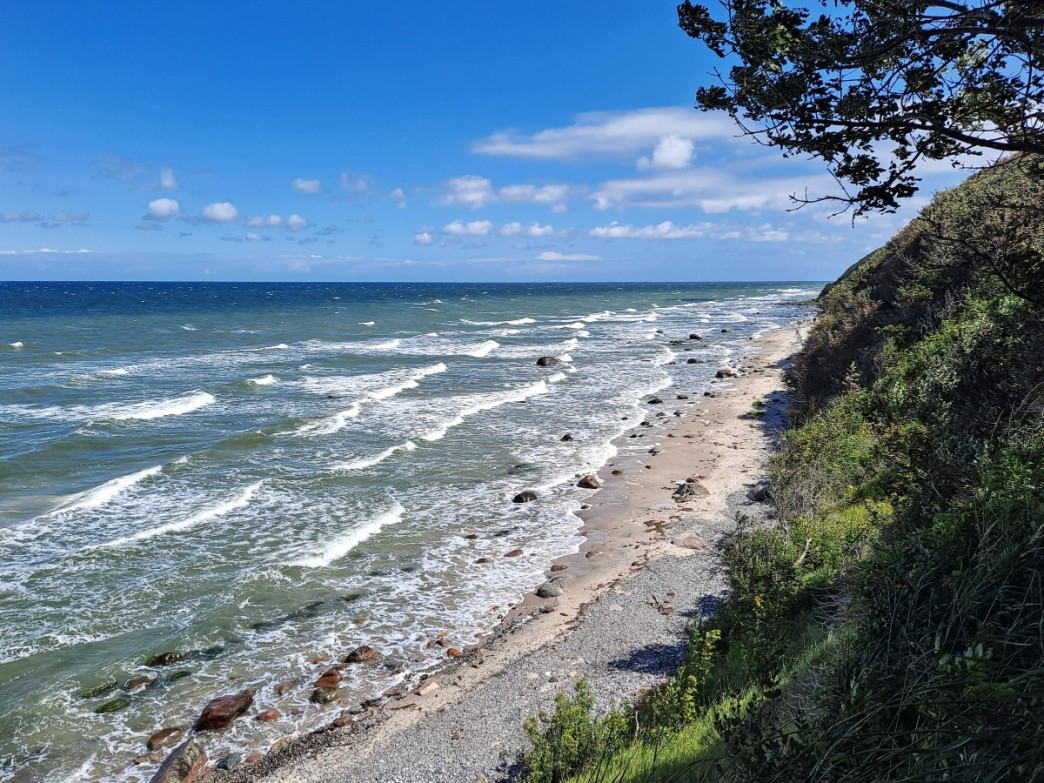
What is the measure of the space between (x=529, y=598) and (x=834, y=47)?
417 inches

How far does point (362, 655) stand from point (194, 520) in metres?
8.27

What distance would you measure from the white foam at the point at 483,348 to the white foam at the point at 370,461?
25.1 m

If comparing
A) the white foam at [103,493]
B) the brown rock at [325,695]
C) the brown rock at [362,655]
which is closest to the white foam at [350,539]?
the brown rock at [362,655]

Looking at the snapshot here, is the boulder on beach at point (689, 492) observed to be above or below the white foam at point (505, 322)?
below

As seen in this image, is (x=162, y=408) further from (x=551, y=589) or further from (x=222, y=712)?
(x=222, y=712)

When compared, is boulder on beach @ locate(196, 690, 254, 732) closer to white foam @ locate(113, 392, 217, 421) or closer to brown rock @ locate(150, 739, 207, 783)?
brown rock @ locate(150, 739, 207, 783)

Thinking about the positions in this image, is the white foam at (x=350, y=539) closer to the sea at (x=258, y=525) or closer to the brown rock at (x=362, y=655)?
the sea at (x=258, y=525)

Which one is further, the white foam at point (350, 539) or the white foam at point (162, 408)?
the white foam at point (162, 408)

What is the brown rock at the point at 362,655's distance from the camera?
36.8 ft

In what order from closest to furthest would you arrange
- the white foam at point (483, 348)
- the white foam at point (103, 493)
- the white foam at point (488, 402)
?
1. the white foam at point (103, 493)
2. the white foam at point (488, 402)
3. the white foam at point (483, 348)

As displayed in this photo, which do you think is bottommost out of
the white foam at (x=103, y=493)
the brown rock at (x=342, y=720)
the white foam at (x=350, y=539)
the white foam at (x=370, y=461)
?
the brown rock at (x=342, y=720)

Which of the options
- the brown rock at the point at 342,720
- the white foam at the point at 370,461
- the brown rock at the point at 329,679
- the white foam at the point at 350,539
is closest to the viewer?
the brown rock at the point at 342,720

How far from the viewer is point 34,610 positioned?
12836mm

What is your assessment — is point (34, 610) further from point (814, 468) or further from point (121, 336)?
point (121, 336)
